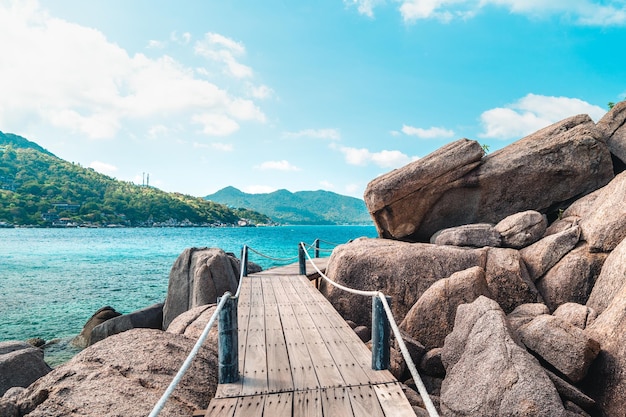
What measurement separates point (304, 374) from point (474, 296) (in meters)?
5.41

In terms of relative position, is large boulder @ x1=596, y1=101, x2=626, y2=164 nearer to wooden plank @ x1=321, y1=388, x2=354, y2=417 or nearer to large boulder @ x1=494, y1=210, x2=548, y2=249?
large boulder @ x1=494, y1=210, x2=548, y2=249

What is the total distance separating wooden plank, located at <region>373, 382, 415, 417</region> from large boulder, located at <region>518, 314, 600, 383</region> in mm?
Result: 3364

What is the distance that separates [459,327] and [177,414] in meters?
5.58

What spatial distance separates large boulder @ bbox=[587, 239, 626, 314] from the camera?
8.30m

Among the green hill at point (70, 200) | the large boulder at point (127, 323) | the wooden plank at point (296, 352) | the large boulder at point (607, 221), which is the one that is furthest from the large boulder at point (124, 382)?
the green hill at point (70, 200)

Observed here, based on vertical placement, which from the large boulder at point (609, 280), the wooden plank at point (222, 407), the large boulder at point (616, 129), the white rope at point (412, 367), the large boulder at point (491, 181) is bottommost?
the wooden plank at point (222, 407)

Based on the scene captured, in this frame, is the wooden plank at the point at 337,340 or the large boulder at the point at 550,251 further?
the large boulder at the point at 550,251

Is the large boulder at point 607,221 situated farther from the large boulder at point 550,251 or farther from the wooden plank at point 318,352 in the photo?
the wooden plank at point 318,352

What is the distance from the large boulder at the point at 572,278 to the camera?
31.8 ft

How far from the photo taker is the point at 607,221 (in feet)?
32.1

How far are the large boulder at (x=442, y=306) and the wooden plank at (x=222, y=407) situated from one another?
5.82 metres

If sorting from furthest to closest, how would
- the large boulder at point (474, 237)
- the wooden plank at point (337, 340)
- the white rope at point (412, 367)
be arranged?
1. the large boulder at point (474, 237)
2. the wooden plank at point (337, 340)
3. the white rope at point (412, 367)

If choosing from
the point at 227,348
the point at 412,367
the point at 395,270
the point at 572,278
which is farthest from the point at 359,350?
the point at 572,278

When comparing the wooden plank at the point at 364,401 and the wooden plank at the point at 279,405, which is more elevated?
the wooden plank at the point at 364,401
